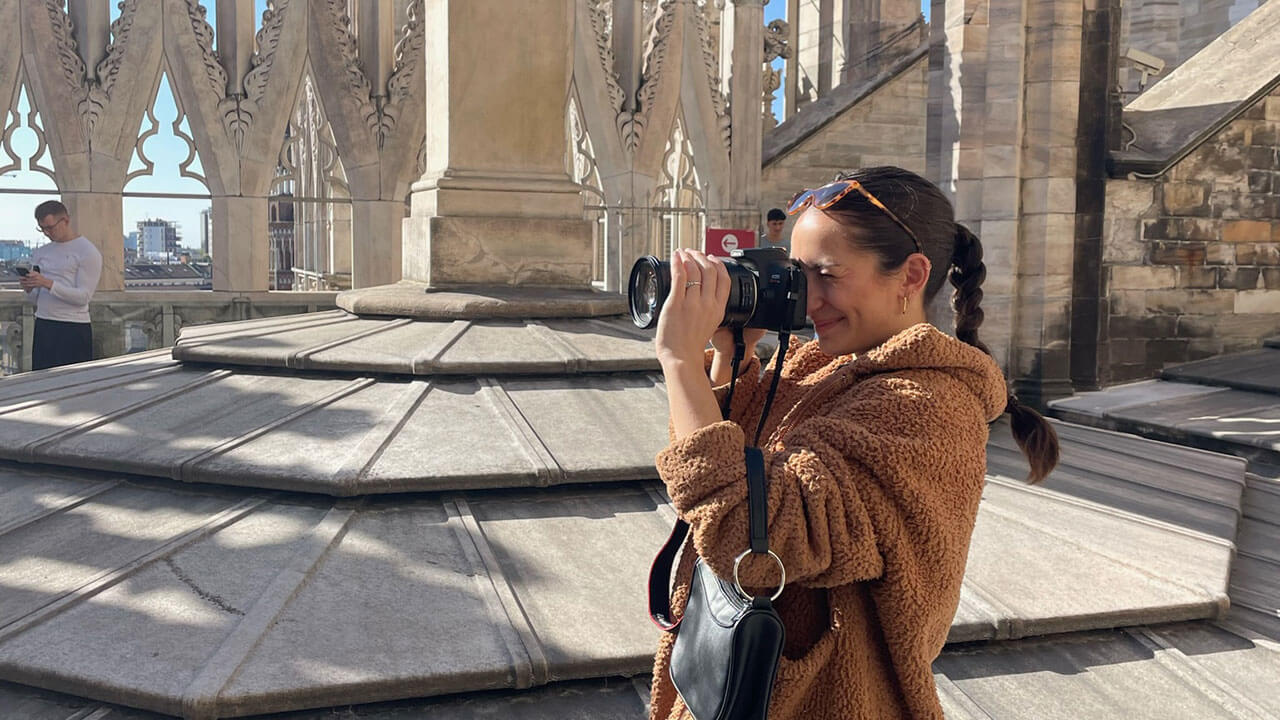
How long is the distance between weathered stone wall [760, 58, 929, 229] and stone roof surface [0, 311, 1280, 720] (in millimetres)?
7997

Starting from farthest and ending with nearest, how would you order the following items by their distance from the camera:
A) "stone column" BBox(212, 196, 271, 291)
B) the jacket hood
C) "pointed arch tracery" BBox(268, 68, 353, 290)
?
"pointed arch tracery" BBox(268, 68, 353, 290), "stone column" BBox(212, 196, 271, 291), the jacket hood

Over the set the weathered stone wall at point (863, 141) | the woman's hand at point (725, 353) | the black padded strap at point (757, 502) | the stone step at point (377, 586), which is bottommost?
the stone step at point (377, 586)

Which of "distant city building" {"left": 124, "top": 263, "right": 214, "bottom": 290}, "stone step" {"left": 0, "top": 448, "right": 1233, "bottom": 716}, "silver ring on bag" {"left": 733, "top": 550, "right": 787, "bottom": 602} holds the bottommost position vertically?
"stone step" {"left": 0, "top": 448, "right": 1233, "bottom": 716}

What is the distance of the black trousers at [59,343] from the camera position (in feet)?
18.8

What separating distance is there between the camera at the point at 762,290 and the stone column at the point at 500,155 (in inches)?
124

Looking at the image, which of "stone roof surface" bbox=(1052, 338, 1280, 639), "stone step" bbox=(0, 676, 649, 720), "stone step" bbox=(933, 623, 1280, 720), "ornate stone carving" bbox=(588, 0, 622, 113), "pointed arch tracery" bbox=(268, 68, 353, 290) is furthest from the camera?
"ornate stone carving" bbox=(588, 0, 622, 113)

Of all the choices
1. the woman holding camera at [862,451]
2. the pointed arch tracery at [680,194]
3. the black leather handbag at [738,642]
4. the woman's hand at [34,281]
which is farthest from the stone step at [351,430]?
the pointed arch tracery at [680,194]

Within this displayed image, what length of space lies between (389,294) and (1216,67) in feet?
23.6

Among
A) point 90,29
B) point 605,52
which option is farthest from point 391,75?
point 90,29

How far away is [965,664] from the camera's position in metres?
2.31

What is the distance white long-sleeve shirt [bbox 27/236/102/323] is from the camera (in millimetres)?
5672

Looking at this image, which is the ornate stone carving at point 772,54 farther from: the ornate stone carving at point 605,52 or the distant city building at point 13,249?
the distant city building at point 13,249

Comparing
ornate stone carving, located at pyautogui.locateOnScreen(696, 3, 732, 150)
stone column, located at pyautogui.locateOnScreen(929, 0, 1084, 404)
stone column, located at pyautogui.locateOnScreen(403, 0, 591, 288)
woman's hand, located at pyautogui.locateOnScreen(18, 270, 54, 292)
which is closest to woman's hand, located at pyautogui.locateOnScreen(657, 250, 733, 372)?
stone column, located at pyautogui.locateOnScreen(403, 0, 591, 288)

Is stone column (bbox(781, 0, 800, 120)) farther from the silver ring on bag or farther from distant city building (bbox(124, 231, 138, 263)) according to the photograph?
the silver ring on bag
